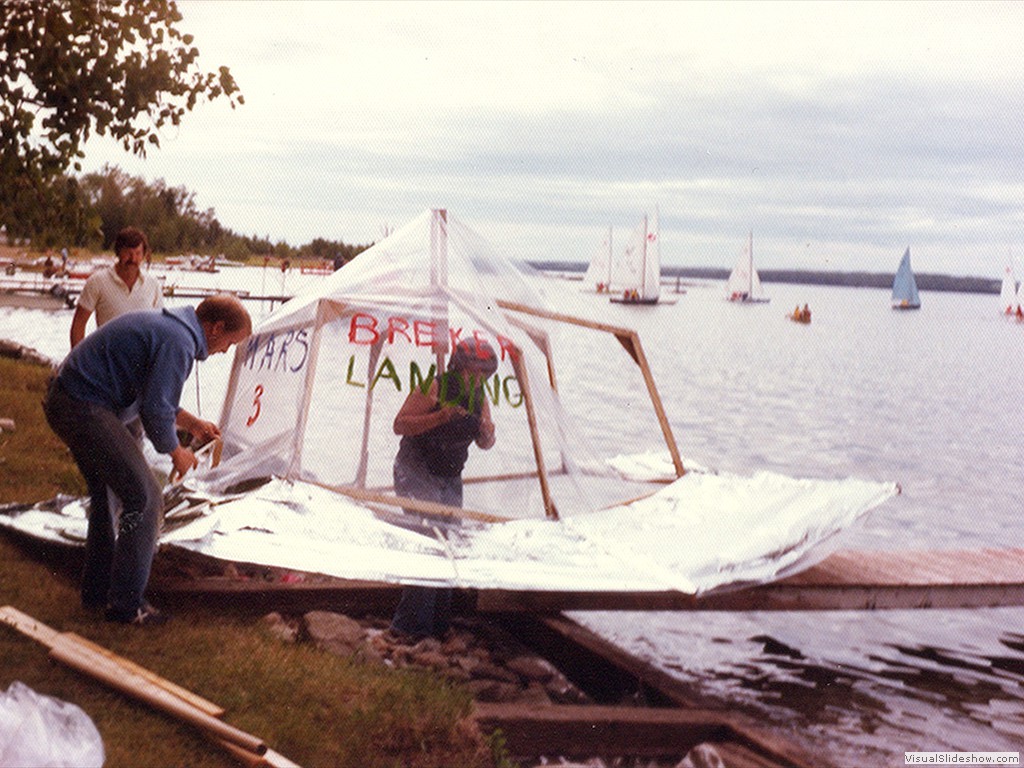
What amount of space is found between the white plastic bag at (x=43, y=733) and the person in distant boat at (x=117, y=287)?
3.64 meters

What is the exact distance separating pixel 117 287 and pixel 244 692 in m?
3.56

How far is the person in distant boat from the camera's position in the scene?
714 cm

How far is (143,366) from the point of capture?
480 cm

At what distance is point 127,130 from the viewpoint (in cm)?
578

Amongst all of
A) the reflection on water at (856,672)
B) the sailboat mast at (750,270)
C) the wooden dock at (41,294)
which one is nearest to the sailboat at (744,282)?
the sailboat mast at (750,270)

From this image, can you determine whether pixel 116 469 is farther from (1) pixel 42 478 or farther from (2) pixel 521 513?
(1) pixel 42 478

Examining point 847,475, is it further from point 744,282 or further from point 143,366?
point 744,282

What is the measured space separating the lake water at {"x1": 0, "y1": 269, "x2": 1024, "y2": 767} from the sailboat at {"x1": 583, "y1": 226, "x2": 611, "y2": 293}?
9325 millimetres

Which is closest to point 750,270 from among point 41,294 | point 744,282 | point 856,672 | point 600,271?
point 744,282

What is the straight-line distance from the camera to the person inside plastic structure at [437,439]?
21.0 feet

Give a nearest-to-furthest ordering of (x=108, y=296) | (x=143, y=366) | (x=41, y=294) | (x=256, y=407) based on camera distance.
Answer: (x=143, y=366) < (x=256, y=407) < (x=108, y=296) < (x=41, y=294)

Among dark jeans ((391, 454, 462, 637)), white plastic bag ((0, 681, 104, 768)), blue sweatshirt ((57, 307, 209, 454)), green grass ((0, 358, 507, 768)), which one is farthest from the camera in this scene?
dark jeans ((391, 454, 462, 637))

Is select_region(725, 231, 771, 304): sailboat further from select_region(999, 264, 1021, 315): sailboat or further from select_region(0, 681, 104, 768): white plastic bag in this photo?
select_region(0, 681, 104, 768): white plastic bag

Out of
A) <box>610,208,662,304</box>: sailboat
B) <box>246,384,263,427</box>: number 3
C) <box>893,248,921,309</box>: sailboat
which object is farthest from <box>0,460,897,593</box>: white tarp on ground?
<box>893,248,921,309</box>: sailboat
